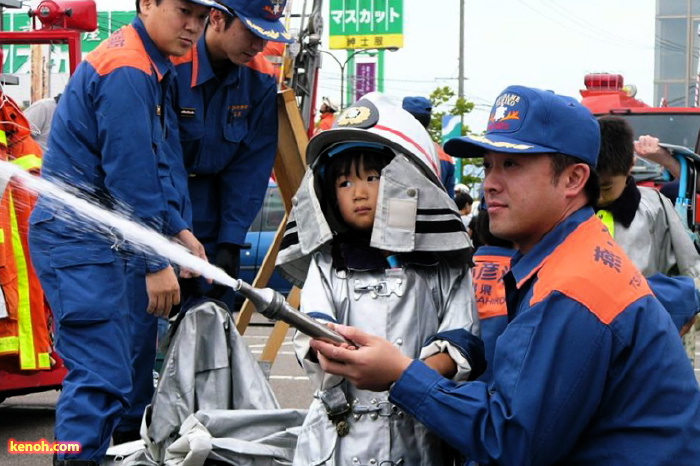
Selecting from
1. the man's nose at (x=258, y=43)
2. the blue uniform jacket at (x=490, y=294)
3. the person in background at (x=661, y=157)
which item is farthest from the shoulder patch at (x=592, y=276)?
the person in background at (x=661, y=157)

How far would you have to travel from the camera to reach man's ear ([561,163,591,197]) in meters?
3.43

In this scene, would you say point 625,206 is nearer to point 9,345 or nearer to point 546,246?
point 546,246

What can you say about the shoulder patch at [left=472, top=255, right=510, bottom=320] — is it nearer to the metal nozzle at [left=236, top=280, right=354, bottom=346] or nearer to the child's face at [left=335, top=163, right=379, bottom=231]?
the child's face at [left=335, top=163, right=379, bottom=231]

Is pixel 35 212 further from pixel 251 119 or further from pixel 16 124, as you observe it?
pixel 16 124

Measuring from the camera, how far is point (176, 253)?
4.16 meters

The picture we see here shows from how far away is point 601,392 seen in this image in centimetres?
311

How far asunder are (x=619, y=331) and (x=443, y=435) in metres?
0.54

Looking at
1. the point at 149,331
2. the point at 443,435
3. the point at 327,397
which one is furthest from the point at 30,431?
the point at 443,435

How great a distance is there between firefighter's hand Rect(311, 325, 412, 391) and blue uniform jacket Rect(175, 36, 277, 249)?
2372mm

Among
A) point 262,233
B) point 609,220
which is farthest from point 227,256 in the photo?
point 262,233

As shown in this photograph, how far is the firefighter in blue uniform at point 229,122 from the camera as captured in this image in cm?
552

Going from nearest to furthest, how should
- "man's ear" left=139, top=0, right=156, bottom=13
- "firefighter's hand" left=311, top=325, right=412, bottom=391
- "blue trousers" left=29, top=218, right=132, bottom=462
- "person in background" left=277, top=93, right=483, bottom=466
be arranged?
"firefighter's hand" left=311, top=325, right=412, bottom=391
"person in background" left=277, top=93, right=483, bottom=466
"blue trousers" left=29, top=218, right=132, bottom=462
"man's ear" left=139, top=0, right=156, bottom=13

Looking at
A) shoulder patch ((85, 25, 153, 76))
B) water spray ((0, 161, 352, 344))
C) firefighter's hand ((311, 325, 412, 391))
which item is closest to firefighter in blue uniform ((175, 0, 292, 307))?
shoulder patch ((85, 25, 153, 76))

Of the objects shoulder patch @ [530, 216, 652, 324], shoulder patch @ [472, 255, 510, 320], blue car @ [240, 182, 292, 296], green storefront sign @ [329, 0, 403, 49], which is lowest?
blue car @ [240, 182, 292, 296]
